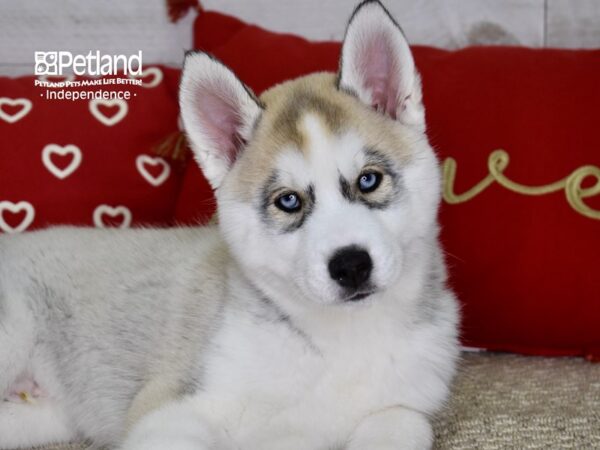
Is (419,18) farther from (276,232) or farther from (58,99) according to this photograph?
(276,232)

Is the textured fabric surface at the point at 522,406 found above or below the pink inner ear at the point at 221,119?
below

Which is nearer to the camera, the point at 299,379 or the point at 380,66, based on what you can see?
the point at 299,379

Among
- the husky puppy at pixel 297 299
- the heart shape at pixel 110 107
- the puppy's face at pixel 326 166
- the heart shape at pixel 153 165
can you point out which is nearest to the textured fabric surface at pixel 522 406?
the husky puppy at pixel 297 299

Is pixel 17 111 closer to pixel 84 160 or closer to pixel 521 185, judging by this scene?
pixel 84 160

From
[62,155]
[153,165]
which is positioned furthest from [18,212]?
[153,165]

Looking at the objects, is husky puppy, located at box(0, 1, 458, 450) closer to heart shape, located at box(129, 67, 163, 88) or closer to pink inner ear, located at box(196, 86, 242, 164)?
pink inner ear, located at box(196, 86, 242, 164)

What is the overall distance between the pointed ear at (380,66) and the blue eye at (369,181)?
192mm

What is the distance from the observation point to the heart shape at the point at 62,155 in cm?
248

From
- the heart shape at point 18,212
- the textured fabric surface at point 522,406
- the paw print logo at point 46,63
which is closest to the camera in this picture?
the textured fabric surface at point 522,406

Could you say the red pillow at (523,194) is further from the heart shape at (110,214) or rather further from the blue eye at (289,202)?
the heart shape at (110,214)

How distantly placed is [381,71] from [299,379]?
0.68 meters

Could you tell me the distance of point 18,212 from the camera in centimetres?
245

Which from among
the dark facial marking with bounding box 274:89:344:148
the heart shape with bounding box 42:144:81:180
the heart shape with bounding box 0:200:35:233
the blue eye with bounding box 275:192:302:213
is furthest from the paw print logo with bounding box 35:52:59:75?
the blue eye with bounding box 275:192:302:213

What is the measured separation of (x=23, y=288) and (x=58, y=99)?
807 mm
